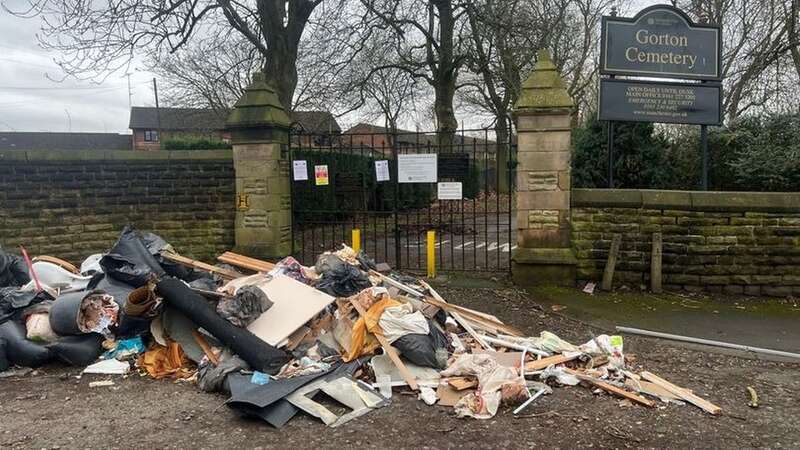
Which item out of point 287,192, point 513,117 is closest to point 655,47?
point 513,117

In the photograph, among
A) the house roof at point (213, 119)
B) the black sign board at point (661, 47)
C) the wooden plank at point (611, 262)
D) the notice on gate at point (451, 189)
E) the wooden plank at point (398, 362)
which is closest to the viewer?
the wooden plank at point (398, 362)

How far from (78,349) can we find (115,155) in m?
4.47

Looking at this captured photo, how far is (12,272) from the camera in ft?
19.9

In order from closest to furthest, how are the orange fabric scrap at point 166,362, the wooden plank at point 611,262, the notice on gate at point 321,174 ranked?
the orange fabric scrap at point 166,362
the wooden plank at point 611,262
the notice on gate at point 321,174

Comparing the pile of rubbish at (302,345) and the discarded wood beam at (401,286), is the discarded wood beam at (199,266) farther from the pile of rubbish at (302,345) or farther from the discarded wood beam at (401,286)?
the discarded wood beam at (401,286)

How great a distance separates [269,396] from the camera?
3.84 m

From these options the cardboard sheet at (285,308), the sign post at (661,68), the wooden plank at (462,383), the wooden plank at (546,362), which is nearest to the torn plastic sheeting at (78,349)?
the cardboard sheet at (285,308)

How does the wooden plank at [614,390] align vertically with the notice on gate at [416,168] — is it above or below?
below

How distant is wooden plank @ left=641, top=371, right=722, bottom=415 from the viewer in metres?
3.85

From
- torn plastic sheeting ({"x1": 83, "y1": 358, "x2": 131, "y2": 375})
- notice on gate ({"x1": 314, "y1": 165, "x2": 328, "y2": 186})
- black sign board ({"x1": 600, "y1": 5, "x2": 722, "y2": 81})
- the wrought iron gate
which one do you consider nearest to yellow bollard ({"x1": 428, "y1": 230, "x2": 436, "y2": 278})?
the wrought iron gate

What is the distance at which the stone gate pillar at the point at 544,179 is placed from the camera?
23.0 feet

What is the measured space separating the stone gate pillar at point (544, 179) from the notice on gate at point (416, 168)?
4.18 ft

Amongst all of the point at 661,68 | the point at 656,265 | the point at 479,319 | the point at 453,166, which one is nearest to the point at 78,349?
the point at 479,319

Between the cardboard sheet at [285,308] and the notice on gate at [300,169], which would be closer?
the cardboard sheet at [285,308]
